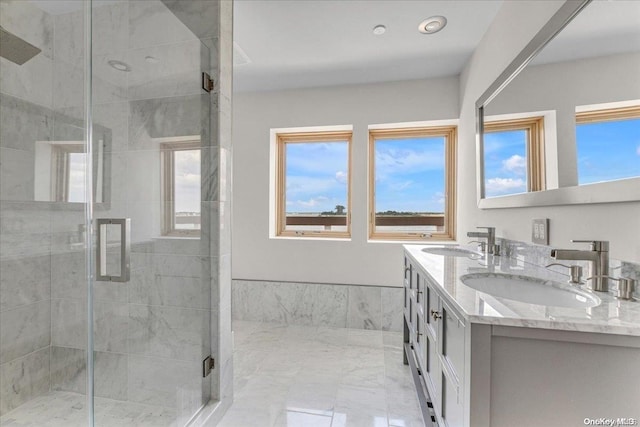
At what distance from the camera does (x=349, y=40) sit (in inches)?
83.2

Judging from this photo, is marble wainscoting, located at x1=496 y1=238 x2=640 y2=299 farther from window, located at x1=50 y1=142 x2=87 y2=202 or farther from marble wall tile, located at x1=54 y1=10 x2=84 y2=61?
marble wall tile, located at x1=54 y1=10 x2=84 y2=61

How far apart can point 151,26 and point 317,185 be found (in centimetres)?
189

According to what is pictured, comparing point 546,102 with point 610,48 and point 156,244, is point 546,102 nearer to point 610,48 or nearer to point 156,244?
point 610,48

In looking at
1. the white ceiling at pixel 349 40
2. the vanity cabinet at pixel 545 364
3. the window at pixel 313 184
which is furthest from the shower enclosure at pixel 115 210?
the window at pixel 313 184

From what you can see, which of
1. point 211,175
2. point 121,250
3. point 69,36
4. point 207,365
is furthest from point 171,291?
point 69,36

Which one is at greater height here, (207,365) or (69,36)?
(69,36)

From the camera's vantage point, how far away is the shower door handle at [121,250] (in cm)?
144

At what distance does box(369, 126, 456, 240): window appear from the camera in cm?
283

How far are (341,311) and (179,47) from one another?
2429 millimetres

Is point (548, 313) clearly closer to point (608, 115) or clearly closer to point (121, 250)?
point (608, 115)

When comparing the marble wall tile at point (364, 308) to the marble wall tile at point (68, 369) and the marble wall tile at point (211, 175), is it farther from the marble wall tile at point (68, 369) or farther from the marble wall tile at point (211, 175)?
the marble wall tile at point (68, 369)

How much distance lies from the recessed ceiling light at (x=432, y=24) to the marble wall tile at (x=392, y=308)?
83.3 inches

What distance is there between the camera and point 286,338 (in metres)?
2.52

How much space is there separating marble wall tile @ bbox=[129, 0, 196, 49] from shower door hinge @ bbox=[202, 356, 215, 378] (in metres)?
1.72
